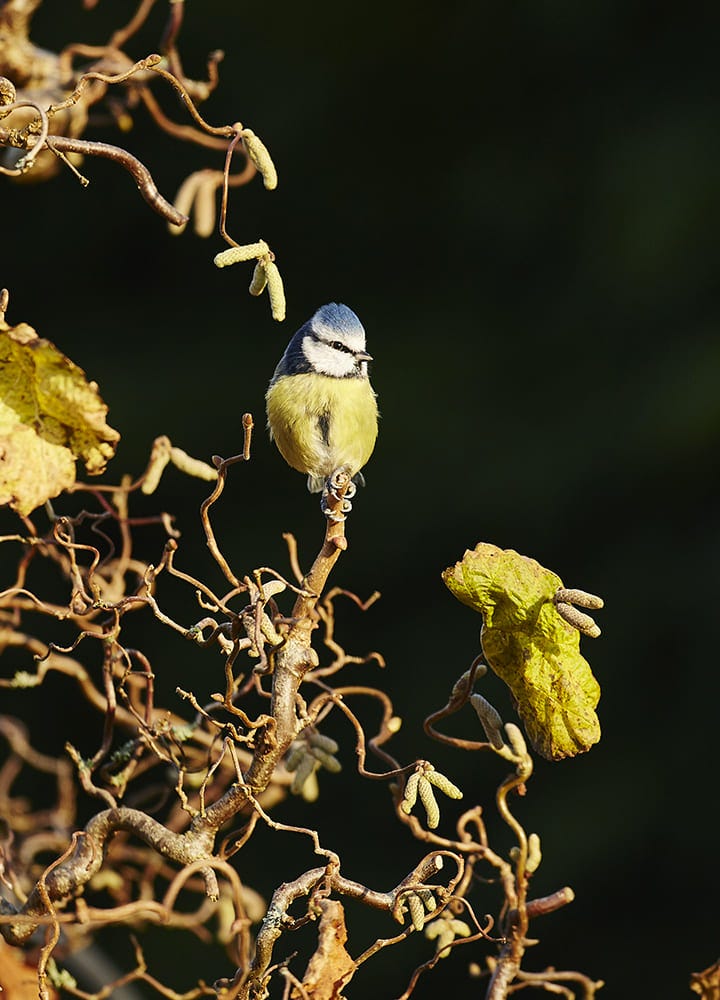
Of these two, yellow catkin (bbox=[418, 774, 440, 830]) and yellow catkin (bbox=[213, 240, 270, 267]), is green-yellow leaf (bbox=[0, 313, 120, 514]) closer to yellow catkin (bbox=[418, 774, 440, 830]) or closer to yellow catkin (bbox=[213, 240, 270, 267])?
yellow catkin (bbox=[213, 240, 270, 267])

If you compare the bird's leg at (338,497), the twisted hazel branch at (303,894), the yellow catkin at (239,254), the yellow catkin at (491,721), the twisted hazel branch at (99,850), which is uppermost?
the yellow catkin at (239,254)

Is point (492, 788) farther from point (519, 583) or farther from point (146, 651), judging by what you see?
point (519, 583)

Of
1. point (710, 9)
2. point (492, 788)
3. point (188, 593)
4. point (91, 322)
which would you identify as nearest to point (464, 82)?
point (710, 9)

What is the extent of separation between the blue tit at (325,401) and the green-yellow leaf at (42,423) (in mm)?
311

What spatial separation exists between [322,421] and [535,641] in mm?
453

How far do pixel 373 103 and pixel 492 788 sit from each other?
1.22 meters

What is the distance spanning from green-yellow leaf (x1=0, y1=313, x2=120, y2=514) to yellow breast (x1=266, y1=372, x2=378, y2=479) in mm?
316

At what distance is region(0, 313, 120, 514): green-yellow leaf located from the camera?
1.62ft

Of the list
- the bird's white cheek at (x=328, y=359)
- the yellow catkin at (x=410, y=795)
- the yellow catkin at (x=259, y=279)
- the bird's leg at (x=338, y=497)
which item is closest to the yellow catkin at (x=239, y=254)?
the yellow catkin at (x=259, y=279)

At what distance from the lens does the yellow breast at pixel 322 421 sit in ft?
2.82

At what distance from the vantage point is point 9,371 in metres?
0.51

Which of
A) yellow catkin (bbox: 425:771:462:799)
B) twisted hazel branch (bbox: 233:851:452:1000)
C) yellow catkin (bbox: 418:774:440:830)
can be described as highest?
yellow catkin (bbox: 425:771:462:799)

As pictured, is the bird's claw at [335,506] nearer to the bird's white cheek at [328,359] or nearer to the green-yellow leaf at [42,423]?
the green-yellow leaf at [42,423]

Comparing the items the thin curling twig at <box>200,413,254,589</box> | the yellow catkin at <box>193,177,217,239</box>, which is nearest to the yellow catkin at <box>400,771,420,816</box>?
the thin curling twig at <box>200,413,254,589</box>
